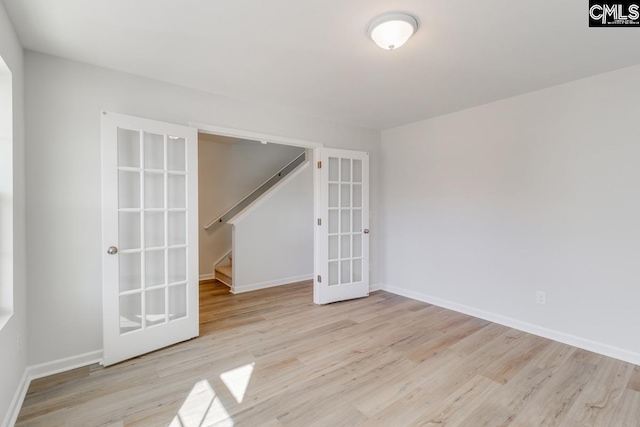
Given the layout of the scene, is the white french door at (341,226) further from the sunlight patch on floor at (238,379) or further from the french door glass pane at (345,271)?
the sunlight patch on floor at (238,379)

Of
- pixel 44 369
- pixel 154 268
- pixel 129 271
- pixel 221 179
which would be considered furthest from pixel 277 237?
pixel 44 369

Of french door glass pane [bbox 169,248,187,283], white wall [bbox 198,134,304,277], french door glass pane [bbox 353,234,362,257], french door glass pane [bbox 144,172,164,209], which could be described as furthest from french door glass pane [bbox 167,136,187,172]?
white wall [bbox 198,134,304,277]

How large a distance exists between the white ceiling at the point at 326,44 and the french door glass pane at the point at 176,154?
1.87 ft

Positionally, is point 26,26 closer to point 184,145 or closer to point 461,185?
point 184,145

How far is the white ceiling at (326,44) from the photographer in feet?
5.57

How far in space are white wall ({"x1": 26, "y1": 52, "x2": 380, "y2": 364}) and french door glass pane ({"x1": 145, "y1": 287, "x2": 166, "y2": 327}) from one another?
35cm

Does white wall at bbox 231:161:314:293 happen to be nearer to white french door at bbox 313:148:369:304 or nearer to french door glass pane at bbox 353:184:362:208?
white french door at bbox 313:148:369:304

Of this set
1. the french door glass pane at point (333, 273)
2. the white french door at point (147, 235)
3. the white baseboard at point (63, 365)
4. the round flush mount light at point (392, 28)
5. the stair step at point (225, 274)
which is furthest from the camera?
the stair step at point (225, 274)

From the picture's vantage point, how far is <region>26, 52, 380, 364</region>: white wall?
6.98ft

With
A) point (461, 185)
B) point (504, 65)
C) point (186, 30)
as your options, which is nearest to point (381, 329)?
point (461, 185)

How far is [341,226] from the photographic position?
12.9ft

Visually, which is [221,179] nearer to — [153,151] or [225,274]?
[225,274]

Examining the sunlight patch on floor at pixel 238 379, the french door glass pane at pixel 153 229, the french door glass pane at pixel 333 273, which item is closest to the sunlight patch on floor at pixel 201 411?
the sunlight patch on floor at pixel 238 379

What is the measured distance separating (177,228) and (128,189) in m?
0.51
